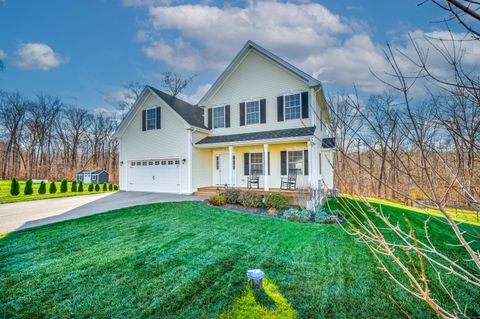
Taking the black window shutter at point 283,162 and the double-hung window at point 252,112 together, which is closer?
the black window shutter at point 283,162

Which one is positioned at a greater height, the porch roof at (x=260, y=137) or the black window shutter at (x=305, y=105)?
the black window shutter at (x=305, y=105)

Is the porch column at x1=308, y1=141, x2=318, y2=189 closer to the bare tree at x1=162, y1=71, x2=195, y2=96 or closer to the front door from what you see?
the front door

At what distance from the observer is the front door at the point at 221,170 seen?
13875 mm

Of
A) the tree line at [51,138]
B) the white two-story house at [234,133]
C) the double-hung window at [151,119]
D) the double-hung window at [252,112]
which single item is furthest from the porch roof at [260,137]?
the tree line at [51,138]

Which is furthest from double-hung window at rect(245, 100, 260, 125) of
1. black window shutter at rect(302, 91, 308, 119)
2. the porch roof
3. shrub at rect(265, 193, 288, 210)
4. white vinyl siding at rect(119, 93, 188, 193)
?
shrub at rect(265, 193, 288, 210)

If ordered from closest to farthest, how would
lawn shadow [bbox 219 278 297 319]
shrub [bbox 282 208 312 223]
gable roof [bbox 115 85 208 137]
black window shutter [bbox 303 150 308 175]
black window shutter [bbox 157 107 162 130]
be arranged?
lawn shadow [bbox 219 278 297 319] → shrub [bbox 282 208 312 223] → black window shutter [bbox 303 150 308 175] → gable roof [bbox 115 85 208 137] → black window shutter [bbox 157 107 162 130]

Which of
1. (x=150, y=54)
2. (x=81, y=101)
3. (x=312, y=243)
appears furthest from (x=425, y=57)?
(x=81, y=101)

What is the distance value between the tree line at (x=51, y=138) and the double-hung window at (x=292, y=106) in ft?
90.5

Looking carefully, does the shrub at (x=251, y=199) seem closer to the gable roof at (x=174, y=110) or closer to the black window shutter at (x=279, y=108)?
the black window shutter at (x=279, y=108)

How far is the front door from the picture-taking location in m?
13.9

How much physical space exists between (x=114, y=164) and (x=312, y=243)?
3370 centimetres

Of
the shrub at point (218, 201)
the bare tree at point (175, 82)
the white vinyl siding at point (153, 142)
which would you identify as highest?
the bare tree at point (175, 82)

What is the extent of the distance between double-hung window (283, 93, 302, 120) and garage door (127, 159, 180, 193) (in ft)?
22.4

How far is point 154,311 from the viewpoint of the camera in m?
2.89
